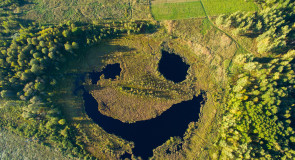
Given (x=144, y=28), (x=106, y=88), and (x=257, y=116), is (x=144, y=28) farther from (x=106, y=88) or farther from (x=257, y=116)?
(x=257, y=116)

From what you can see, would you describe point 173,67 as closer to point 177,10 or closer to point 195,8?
point 177,10

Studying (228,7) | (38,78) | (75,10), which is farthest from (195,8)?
(38,78)

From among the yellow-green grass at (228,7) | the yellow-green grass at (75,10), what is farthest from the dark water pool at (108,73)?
the yellow-green grass at (228,7)

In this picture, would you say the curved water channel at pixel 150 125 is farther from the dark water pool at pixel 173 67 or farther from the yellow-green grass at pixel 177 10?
the yellow-green grass at pixel 177 10

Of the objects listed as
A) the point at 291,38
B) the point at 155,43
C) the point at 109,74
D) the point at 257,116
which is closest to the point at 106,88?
the point at 109,74

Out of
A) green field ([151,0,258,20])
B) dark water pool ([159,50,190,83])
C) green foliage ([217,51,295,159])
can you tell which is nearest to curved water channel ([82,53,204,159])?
dark water pool ([159,50,190,83])

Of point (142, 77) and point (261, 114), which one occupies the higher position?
point (142, 77)
